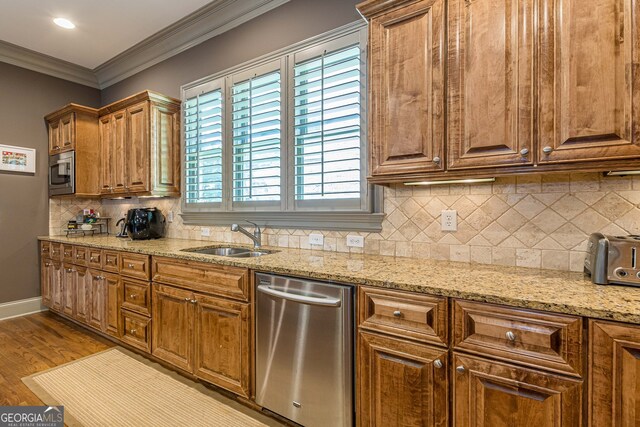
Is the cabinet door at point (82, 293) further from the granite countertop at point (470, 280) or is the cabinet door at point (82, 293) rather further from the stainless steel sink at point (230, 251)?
the granite countertop at point (470, 280)

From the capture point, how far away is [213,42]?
323cm

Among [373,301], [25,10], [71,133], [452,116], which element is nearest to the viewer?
[373,301]

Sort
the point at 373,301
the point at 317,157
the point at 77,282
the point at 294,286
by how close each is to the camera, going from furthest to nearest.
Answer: the point at 77,282 → the point at 317,157 → the point at 294,286 → the point at 373,301

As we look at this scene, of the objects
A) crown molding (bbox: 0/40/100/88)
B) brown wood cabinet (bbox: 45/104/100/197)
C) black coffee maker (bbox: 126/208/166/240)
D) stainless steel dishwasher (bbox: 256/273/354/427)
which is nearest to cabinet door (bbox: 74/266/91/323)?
black coffee maker (bbox: 126/208/166/240)

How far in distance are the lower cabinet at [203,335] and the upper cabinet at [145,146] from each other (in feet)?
4.28

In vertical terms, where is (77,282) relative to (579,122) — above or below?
below

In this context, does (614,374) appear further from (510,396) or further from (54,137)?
(54,137)

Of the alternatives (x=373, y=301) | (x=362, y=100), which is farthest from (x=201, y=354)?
(x=362, y=100)

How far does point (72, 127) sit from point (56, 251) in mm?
1456

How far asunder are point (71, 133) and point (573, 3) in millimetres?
4694

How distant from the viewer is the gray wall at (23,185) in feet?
12.5

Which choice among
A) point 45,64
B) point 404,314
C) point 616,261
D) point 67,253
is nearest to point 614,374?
point 616,261

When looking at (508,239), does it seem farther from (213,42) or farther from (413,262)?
(213,42)

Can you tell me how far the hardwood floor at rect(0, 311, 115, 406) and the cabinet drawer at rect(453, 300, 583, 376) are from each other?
8.84ft
